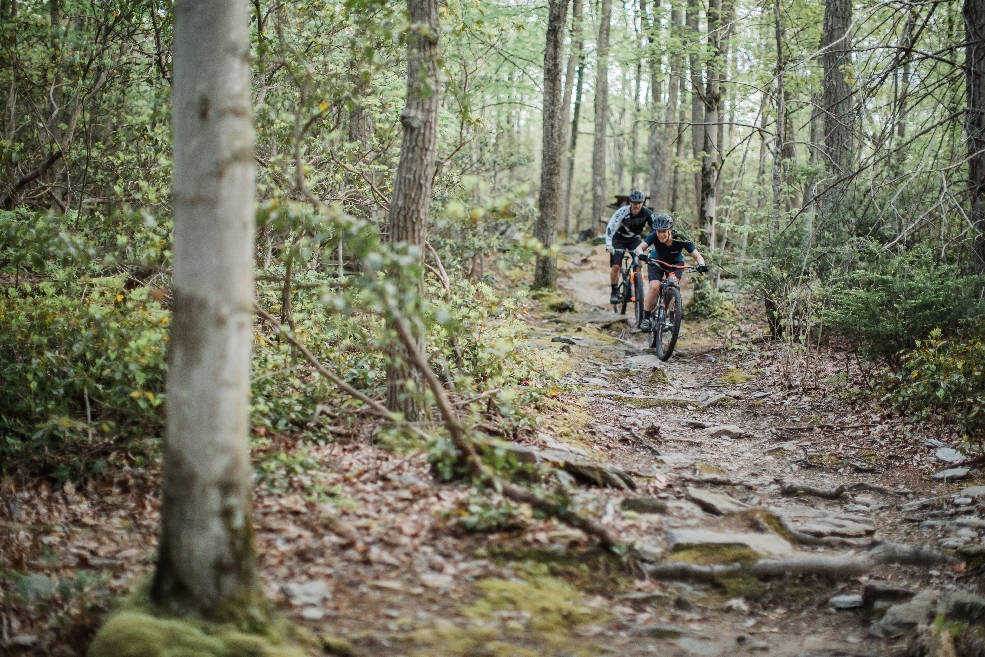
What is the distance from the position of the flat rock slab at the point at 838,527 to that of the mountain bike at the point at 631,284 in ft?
23.5

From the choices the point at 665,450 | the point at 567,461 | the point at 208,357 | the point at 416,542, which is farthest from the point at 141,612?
the point at 665,450

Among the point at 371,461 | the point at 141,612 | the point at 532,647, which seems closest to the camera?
the point at 141,612

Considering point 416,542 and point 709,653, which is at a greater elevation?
point 416,542

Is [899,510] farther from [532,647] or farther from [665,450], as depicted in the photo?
[532,647]

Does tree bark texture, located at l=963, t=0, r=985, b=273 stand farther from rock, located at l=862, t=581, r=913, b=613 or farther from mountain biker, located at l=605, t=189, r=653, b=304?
mountain biker, located at l=605, t=189, r=653, b=304

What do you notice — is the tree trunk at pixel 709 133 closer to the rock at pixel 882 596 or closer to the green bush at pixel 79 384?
the rock at pixel 882 596

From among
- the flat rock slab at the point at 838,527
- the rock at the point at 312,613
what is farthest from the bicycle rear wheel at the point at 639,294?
the rock at the point at 312,613

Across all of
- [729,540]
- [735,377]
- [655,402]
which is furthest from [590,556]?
[735,377]

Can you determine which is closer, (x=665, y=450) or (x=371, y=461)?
(x=371, y=461)

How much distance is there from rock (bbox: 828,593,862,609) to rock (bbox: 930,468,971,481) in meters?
2.25

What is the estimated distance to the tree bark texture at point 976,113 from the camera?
6.85m

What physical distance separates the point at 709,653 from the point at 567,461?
204 cm

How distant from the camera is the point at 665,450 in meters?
6.92

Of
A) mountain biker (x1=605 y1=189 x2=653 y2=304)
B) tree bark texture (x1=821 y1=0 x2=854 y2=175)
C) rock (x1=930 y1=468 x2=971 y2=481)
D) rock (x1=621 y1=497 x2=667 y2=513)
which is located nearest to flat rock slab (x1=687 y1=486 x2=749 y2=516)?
rock (x1=621 y1=497 x2=667 y2=513)
